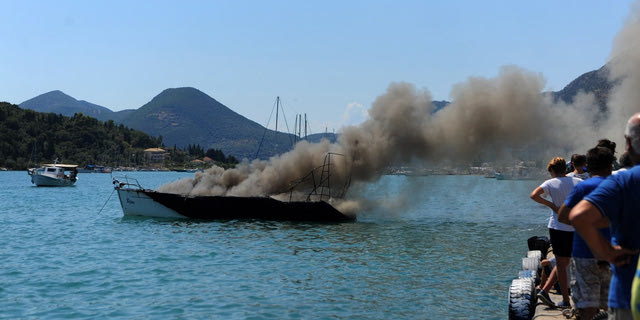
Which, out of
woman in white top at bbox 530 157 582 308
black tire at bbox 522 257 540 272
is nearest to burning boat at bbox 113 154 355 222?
Answer: black tire at bbox 522 257 540 272

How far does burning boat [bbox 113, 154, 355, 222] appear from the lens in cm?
3862

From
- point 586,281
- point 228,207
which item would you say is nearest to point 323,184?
point 228,207

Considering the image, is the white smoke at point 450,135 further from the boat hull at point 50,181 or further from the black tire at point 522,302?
the boat hull at point 50,181

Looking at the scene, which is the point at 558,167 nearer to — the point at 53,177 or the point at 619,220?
the point at 619,220

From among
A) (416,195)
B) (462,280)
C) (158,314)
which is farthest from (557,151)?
(158,314)

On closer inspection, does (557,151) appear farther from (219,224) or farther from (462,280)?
(462,280)

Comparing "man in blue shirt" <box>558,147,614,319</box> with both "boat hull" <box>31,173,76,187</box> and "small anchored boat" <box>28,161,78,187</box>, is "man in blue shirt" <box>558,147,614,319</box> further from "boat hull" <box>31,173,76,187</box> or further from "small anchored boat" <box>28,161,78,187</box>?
"boat hull" <box>31,173,76,187</box>

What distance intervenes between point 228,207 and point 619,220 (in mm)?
36199

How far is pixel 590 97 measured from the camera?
163 feet

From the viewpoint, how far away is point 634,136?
4629 millimetres

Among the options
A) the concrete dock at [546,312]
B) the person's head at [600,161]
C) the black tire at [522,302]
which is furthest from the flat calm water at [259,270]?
the person's head at [600,161]

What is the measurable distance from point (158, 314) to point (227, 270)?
6705 millimetres

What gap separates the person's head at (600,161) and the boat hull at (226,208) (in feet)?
104

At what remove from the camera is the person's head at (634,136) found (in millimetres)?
4574
